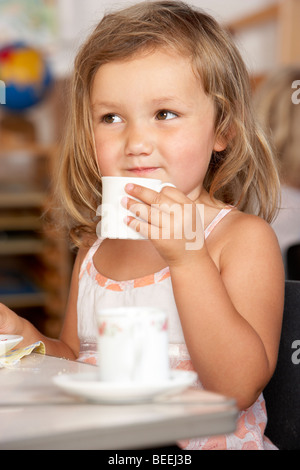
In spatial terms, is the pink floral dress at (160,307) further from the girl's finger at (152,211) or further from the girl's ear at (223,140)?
the girl's finger at (152,211)

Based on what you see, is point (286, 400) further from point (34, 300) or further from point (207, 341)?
point (34, 300)

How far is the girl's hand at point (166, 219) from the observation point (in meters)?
0.90

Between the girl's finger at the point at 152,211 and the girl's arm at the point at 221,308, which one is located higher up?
the girl's finger at the point at 152,211

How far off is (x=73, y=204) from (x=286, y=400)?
1.85 feet

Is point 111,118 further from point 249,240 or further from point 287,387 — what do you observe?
point 287,387

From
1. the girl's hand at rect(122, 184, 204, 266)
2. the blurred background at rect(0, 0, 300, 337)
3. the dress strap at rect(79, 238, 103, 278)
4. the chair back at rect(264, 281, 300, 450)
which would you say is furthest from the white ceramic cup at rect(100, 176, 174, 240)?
the blurred background at rect(0, 0, 300, 337)

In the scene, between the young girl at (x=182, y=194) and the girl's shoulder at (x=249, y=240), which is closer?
the young girl at (x=182, y=194)

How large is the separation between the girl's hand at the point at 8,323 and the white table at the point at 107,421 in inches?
14.9

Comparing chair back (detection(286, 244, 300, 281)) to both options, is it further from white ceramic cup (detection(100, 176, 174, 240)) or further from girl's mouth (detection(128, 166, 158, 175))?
white ceramic cup (detection(100, 176, 174, 240))

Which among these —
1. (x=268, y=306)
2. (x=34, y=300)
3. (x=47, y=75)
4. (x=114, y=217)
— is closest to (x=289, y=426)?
(x=268, y=306)

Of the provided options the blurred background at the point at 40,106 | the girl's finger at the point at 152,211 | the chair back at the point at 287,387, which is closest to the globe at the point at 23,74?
the blurred background at the point at 40,106

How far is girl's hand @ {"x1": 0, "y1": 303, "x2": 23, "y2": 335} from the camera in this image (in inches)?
43.7
